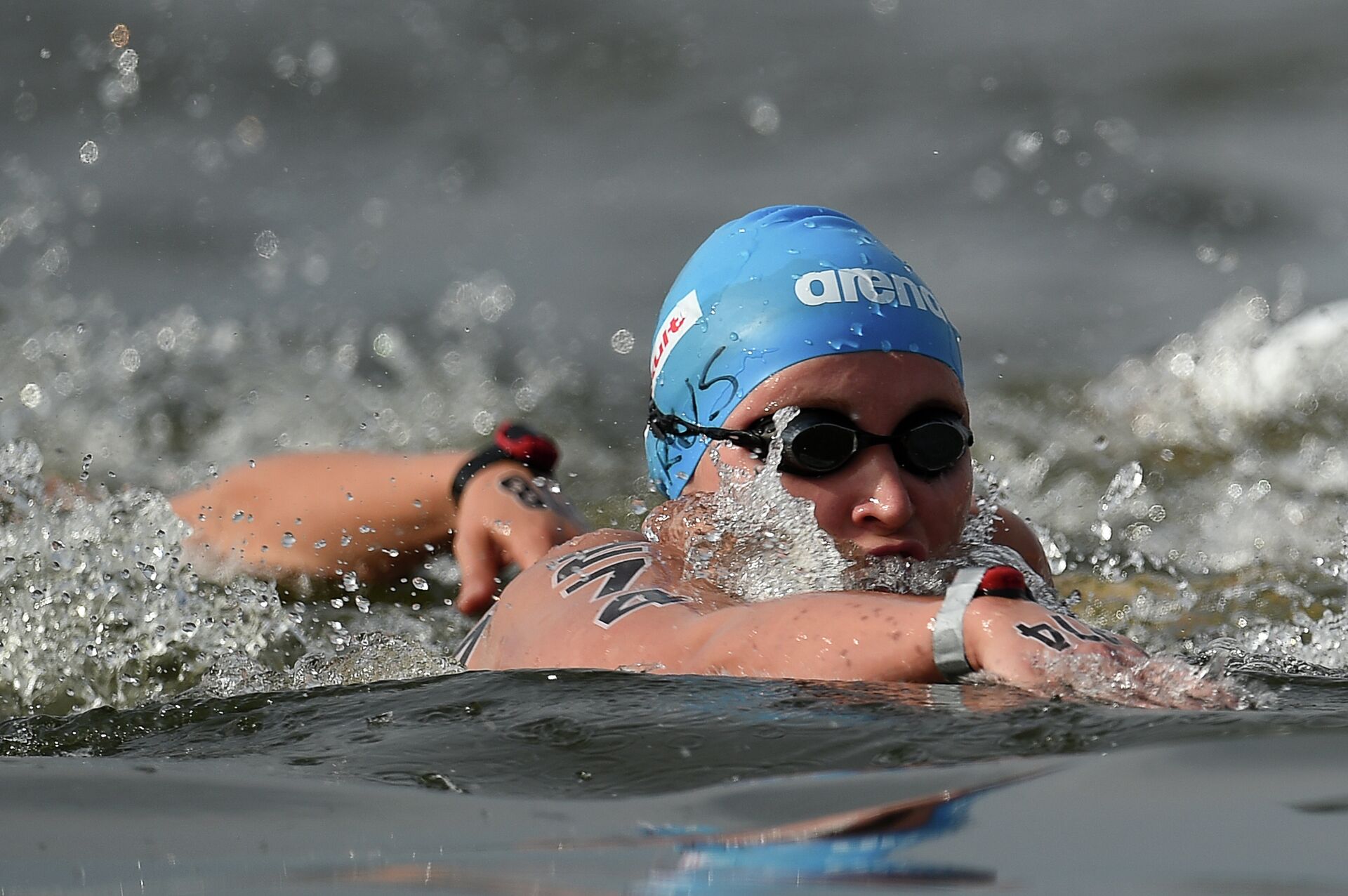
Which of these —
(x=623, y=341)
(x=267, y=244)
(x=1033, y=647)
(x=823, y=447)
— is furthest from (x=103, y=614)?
(x=267, y=244)

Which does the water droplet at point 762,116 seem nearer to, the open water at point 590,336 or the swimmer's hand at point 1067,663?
the open water at point 590,336

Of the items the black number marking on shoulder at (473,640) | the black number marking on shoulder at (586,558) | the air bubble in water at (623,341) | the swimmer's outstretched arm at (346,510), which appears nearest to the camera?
the black number marking on shoulder at (586,558)

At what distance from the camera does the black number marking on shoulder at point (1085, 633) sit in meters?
2.83

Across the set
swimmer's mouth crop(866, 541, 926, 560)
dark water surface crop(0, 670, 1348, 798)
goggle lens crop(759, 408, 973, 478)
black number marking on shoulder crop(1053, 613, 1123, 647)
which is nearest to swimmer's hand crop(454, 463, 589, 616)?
goggle lens crop(759, 408, 973, 478)

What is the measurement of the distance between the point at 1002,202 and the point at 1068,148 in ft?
3.43

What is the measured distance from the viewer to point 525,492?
5.41 meters

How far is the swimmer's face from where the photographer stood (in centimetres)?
383

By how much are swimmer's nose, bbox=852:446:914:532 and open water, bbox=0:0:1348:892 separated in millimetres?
726

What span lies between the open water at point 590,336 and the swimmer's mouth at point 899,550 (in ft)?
2.17

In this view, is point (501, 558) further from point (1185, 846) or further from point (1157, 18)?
point (1157, 18)

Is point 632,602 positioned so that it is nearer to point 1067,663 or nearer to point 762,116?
point 1067,663

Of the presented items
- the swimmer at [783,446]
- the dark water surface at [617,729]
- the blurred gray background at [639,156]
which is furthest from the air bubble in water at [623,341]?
the dark water surface at [617,729]

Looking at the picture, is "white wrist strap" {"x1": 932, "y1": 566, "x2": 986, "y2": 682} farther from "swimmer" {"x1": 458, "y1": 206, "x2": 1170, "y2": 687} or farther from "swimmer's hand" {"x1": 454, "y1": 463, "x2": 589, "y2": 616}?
"swimmer's hand" {"x1": 454, "y1": 463, "x2": 589, "y2": 616}

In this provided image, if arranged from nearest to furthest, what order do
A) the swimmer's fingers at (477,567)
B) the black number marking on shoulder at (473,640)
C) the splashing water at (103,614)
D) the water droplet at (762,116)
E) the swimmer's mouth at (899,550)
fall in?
1. the swimmer's mouth at (899,550)
2. the black number marking on shoulder at (473,640)
3. the swimmer's fingers at (477,567)
4. the splashing water at (103,614)
5. the water droplet at (762,116)
